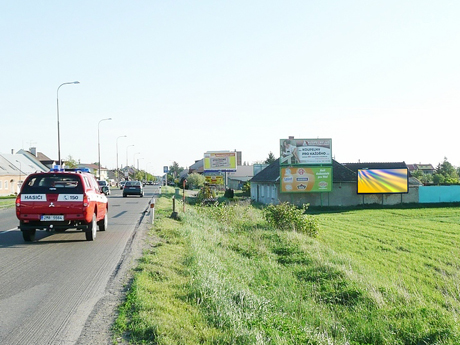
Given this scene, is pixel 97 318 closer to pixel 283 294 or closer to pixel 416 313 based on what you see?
pixel 283 294

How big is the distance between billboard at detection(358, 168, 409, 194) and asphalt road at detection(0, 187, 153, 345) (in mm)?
34726

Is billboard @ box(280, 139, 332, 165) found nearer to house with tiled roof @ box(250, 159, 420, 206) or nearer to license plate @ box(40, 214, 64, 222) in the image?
house with tiled roof @ box(250, 159, 420, 206)

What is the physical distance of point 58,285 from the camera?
8023 millimetres

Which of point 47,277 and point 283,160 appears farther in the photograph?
point 283,160

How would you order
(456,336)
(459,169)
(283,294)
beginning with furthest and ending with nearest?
(459,169)
(283,294)
(456,336)

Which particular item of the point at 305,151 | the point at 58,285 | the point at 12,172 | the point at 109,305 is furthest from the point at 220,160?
the point at 109,305

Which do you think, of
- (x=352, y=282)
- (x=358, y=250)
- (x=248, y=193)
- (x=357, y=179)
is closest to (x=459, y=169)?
(x=248, y=193)

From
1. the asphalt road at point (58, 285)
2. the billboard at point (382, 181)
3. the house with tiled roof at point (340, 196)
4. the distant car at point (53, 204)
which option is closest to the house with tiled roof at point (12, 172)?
the house with tiled roof at point (340, 196)

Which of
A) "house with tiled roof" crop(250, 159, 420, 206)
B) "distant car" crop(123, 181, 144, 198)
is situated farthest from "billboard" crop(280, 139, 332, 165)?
"distant car" crop(123, 181, 144, 198)

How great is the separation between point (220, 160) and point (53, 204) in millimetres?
63064

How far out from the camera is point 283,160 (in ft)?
139

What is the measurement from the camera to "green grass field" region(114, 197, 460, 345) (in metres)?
5.92

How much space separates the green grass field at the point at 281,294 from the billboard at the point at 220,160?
54.7m

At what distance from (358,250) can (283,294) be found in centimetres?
1104
